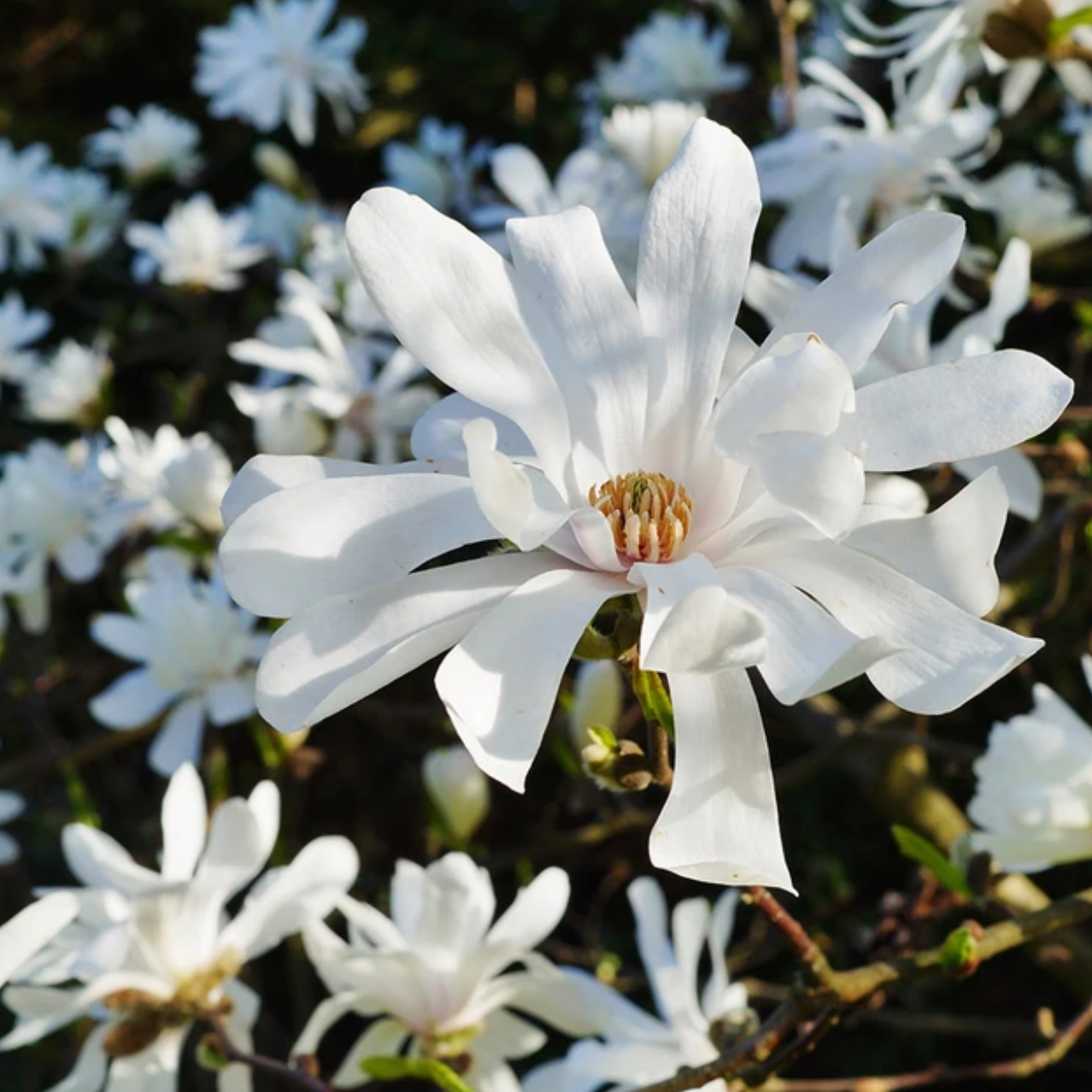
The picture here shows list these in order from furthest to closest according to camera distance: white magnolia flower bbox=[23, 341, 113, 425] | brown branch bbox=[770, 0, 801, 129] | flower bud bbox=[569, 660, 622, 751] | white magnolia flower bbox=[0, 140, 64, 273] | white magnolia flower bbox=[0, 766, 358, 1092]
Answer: white magnolia flower bbox=[0, 140, 64, 273]
white magnolia flower bbox=[23, 341, 113, 425]
brown branch bbox=[770, 0, 801, 129]
flower bud bbox=[569, 660, 622, 751]
white magnolia flower bbox=[0, 766, 358, 1092]

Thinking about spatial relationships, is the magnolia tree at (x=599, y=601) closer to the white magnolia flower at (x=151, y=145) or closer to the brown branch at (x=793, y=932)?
the brown branch at (x=793, y=932)

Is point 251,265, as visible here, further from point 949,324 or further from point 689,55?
point 949,324

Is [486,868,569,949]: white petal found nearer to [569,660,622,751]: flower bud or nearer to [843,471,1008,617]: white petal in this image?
[569,660,622,751]: flower bud

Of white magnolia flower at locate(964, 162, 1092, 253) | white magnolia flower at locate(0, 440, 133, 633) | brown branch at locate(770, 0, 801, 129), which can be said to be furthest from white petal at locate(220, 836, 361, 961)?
brown branch at locate(770, 0, 801, 129)

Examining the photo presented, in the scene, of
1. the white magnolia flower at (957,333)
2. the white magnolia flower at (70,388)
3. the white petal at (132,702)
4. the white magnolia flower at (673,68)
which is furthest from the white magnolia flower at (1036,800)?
the white magnolia flower at (673,68)

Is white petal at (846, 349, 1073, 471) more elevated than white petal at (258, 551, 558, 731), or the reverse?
white petal at (846, 349, 1073, 471)
